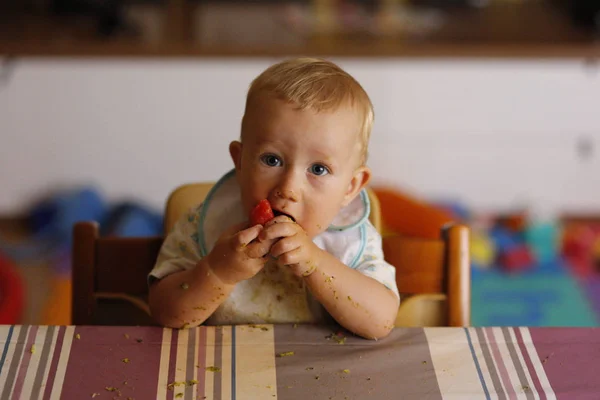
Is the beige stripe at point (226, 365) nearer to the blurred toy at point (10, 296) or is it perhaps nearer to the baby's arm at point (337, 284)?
the baby's arm at point (337, 284)

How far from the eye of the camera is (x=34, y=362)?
897 millimetres

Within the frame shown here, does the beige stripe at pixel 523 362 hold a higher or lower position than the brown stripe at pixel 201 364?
higher

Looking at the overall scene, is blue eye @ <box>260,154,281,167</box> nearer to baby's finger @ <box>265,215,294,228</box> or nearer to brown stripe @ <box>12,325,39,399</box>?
baby's finger @ <box>265,215,294,228</box>

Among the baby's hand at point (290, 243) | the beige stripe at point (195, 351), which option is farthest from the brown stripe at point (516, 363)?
the beige stripe at point (195, 351)

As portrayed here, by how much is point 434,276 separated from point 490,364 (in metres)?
0.27

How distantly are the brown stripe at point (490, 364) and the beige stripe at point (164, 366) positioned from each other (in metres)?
0.35

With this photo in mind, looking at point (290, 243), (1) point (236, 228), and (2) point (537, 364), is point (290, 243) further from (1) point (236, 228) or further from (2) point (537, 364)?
(2) point (537, 364)

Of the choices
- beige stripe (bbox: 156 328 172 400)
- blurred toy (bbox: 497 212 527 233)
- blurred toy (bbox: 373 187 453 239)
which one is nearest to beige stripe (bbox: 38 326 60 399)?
beige stripe (bbox: 156 328 172 400)

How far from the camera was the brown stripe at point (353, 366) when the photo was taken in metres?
0.87

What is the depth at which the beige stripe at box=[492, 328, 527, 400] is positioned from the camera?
880 millimetres

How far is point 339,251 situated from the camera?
1102 millimetres

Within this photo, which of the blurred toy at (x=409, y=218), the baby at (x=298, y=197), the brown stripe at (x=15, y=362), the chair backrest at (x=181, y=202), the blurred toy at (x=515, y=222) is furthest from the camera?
the blurred toy at (x=515, y=222)

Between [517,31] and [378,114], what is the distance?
0.59 meters

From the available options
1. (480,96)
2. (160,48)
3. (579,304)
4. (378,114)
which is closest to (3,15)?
(160,48)
